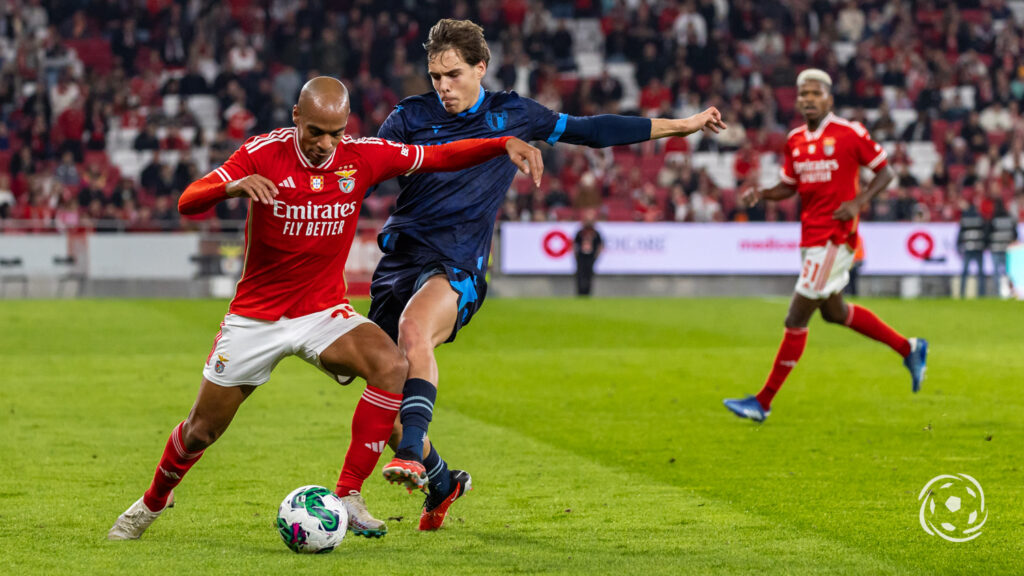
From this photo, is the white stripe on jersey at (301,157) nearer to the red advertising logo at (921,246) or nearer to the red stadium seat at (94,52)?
the red advertising logo at (921,246)

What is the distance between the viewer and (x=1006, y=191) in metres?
26.3

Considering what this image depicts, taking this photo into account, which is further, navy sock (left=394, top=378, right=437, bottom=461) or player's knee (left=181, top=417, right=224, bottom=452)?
player's knee (left=181, top=417, right=224, bottom=452)

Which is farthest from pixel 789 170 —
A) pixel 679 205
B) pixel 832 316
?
pixel 679 205

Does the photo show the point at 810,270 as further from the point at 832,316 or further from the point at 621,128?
the point at 621,128

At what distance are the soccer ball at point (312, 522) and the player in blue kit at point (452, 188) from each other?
1.96 ft

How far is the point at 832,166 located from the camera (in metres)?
9.55

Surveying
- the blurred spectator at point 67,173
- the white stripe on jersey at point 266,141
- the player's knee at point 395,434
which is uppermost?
the white stripe on jersey at point 266,141

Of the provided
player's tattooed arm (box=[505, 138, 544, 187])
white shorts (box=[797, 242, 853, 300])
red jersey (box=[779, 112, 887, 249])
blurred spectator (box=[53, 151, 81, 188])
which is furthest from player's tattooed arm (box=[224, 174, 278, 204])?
blurred spectator (box=[53, 151, 81, 188])

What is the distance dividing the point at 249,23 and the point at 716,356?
61.3 ft

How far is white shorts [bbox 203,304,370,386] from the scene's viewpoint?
5199 millimetres

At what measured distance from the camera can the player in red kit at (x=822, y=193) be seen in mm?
9375

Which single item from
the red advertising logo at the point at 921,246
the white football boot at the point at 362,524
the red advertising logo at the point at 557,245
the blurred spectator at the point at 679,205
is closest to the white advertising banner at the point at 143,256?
the red advertising logo at the point at 557,245

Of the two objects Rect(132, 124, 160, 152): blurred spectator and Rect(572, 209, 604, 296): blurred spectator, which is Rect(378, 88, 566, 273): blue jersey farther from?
Rect(132, 124, 160, 152): blurred spectator

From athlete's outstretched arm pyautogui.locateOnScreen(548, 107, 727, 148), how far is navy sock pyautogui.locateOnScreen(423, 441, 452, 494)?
151cm
